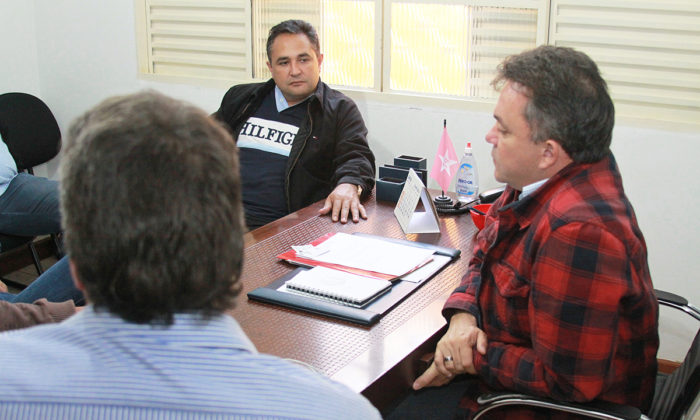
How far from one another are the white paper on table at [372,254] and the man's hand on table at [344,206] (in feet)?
0.77

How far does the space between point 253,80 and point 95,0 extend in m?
1.07

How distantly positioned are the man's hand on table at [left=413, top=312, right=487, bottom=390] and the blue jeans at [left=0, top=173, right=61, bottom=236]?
2.13 meters

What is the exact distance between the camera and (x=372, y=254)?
7.08 feet

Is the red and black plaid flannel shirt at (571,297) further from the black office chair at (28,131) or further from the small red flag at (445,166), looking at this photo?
the black office chair at (28,131)

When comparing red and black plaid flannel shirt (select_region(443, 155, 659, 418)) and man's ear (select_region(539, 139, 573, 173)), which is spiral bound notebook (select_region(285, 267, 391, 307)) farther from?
man's ear (select_region(539, 139, 573, 173))

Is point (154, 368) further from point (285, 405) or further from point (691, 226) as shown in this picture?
point (691, 226)

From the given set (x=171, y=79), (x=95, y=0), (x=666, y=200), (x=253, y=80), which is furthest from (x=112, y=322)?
(x=95, y=0)

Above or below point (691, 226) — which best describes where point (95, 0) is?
above

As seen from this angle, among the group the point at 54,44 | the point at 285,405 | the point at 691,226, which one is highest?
the point at 54,44

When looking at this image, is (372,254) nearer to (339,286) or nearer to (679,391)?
(339,286)

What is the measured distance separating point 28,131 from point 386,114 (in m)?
1.87

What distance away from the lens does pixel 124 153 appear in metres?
0.85

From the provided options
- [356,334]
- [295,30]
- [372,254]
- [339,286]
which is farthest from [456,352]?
[295,30]

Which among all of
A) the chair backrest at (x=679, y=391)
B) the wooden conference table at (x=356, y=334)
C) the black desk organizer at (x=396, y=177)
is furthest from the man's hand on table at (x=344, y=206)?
the chair backrest at (x=679, y=391)
